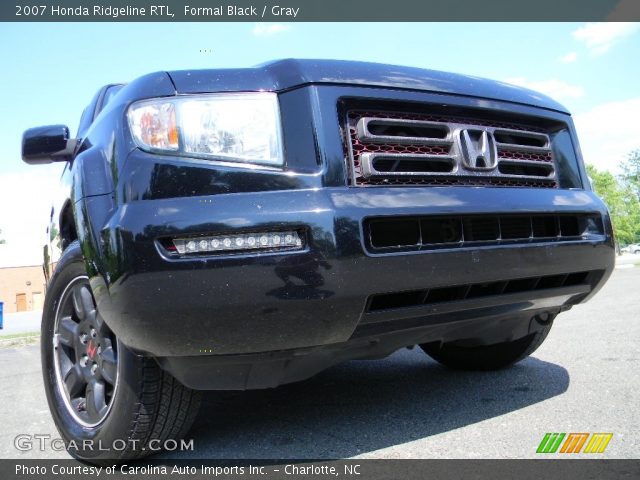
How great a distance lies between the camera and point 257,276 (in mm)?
1673

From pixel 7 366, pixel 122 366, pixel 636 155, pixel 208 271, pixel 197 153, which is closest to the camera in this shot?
pixel 208 271

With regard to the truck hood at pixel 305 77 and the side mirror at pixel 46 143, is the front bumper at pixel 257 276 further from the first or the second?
the side mirror at pixel 46 143

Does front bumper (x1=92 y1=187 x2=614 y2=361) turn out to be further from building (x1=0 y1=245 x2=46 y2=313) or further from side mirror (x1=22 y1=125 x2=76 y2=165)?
building (x1=0 y1=245 x2=46 y2=313)

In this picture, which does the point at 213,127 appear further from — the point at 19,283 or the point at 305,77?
the point at 19,283

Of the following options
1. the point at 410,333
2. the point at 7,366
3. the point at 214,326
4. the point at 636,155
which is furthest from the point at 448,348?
the point at 636,155

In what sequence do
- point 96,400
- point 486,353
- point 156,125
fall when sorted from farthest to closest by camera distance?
1. point 486,353
2. point 96,400
3. point 156,125

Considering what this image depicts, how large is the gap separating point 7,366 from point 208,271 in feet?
15.4

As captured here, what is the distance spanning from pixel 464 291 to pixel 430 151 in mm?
537

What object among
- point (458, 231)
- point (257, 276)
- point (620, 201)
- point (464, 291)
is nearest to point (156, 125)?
point (257, 276)

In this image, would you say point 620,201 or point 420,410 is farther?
point 620,201

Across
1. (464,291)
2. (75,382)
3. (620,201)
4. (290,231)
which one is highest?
A: (290,231)

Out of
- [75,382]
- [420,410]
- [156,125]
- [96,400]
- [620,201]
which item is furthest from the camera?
[620,201]

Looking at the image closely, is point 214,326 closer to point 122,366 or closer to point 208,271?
point 208,271

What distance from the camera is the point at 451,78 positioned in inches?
86.4
